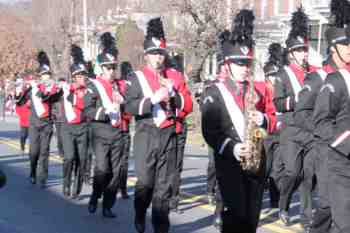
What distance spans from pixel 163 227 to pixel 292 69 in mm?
2734

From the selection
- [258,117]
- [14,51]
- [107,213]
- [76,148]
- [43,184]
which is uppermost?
[258,117]

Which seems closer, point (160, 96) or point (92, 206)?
point (160, 96)

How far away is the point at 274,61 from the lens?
41.2 ft

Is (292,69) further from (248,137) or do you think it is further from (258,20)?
(258,20)

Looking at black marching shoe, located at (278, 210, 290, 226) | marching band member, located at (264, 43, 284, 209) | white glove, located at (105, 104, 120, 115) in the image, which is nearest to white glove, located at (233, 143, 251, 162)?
black marching shoe, located at (278, 210, 290, 226)

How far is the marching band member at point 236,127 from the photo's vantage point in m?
7.01

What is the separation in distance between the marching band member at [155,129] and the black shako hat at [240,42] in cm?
157

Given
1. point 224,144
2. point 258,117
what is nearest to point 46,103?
point 224,144

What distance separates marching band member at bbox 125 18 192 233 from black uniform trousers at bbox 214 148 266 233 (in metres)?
1.91

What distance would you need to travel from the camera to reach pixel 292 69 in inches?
407

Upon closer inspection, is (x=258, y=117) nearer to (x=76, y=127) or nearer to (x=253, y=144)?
(x=253, y=144)

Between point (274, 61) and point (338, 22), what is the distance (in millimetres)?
4649

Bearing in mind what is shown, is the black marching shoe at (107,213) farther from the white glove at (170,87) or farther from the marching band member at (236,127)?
the marching band member at (236,127)

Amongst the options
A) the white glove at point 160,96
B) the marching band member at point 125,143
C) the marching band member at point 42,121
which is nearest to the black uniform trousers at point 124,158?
the marching band member at point 125,143
